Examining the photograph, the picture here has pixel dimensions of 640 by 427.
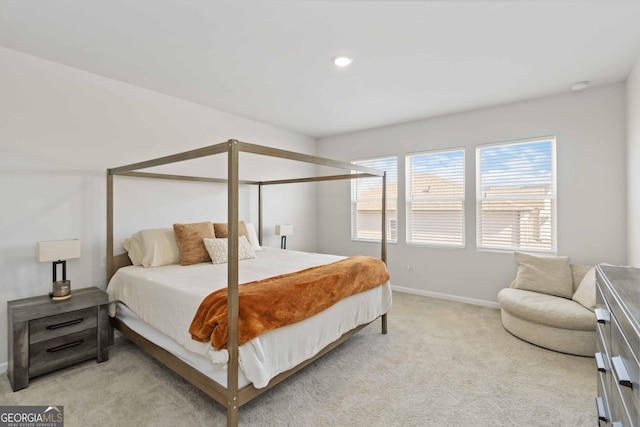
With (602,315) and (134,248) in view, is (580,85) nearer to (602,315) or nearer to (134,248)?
(602,315)

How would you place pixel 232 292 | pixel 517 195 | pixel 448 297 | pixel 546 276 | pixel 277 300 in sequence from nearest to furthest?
pixel 232 292 → pixel 277 300 → pixel 546 276 → pixel 517 195 → pixel 448 297

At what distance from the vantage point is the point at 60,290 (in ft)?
7.93

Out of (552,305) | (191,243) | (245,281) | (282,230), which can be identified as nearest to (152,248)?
(191,243)

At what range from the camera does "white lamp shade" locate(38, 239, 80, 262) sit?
7.61ft

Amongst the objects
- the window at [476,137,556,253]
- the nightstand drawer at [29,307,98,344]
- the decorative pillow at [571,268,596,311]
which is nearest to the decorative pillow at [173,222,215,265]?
the nightstand drawer at [29,307,98,344]

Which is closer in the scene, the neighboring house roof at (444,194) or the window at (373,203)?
the neighboring house roof at (444,194)

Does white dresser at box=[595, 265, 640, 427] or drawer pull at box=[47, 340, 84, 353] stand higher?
Result: white dresser at box=[595, 265, 640, 427]

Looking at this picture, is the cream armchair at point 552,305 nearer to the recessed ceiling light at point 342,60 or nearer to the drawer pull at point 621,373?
the drawer pull at point 621,373

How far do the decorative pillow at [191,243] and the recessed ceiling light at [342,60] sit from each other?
2149mm

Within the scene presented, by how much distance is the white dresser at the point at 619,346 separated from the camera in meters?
0.94

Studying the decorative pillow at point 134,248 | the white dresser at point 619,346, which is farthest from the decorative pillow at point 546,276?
the decorative pillow at point 134,248

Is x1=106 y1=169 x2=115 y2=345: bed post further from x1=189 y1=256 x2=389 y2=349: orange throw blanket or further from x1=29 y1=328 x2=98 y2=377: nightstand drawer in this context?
x1=189 y1=256 x2=389 y2=349: orange throw blanket

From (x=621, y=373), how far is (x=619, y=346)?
0.14 m

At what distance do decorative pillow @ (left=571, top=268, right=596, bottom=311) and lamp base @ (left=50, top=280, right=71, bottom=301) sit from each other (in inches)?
179
